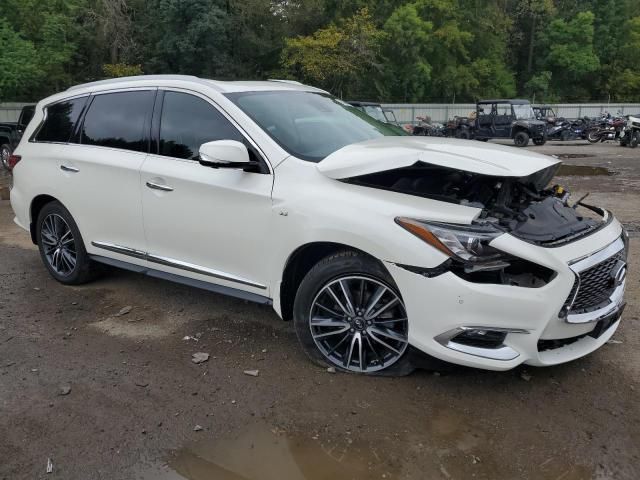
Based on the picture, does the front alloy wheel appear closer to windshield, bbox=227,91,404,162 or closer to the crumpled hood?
the crumpled hood

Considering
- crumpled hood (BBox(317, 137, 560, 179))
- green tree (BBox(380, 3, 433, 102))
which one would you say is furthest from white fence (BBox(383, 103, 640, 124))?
crumpled hood (BBox(317, 137, 560, 179))

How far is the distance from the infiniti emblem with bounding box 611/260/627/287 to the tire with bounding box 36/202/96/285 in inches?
168

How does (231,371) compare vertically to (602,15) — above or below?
below

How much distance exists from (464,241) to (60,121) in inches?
159

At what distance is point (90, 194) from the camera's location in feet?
16.3

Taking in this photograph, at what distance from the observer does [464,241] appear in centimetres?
319

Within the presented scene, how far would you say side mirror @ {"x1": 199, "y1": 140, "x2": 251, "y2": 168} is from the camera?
3.73 m

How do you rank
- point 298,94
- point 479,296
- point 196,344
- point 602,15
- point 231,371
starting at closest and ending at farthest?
point 479,296
point 231,371
point 196,344
point 298,94
point 602,15

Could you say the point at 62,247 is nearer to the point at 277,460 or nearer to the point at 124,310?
the point at 124,310

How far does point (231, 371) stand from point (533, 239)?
2.07 m

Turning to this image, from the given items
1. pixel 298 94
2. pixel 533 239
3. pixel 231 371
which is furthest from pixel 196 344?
pixel 533 239

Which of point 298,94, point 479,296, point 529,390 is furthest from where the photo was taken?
point 298,94

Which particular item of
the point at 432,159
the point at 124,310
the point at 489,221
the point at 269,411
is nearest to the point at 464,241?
the point at 489,221

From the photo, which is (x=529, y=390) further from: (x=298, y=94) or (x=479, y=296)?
(x=298, y=94)
